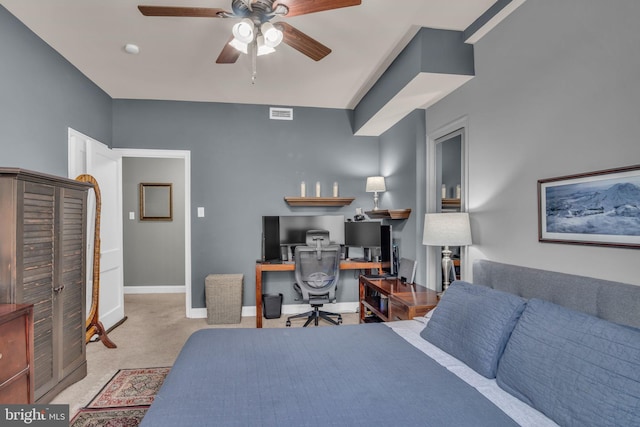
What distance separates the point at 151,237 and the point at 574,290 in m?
5.71

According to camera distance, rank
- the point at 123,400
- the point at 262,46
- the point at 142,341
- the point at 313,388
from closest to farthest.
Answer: the point at 313,388 → the point at 262,46 → the point at 123,400 → the point at 142,341

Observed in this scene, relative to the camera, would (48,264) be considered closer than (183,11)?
No

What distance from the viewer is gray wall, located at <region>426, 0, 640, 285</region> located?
1501mm

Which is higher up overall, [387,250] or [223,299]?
[387,250]

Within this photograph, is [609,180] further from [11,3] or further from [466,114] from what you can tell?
[11,3]

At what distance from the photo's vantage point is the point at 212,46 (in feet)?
9.37

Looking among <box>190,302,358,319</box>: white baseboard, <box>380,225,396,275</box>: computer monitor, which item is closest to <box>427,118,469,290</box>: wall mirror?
<box>380,225,396,275</box>: computer monitor

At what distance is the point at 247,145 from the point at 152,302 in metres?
2.79

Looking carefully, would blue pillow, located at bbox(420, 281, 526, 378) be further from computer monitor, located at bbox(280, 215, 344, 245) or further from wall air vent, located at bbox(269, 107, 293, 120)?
wall air vent, located at bbox(269, 107, 293, 120)

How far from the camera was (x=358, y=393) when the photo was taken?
1274 mm

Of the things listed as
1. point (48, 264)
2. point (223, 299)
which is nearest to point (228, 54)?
point (48, 264)

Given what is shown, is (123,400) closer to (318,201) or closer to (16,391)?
(16,391)

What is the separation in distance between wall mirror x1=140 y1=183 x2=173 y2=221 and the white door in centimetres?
147

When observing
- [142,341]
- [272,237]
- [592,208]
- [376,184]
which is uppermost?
[376,184]
